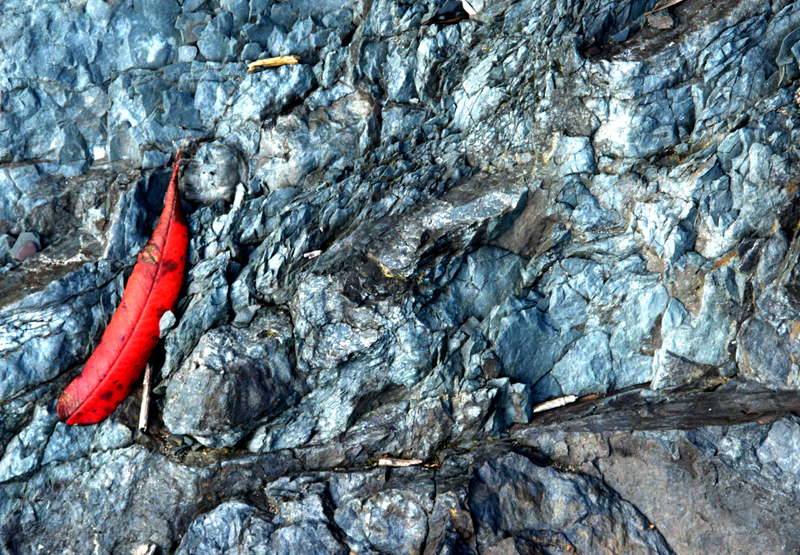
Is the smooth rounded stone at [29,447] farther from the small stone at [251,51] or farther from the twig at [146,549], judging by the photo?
the small stone at [251,51]

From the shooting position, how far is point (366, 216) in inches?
292

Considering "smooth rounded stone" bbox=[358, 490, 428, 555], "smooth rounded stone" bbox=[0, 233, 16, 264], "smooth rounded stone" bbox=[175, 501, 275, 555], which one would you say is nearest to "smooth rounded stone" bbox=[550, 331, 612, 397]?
"smooth rounded stone" bbox=[358, 490, 428, 555]

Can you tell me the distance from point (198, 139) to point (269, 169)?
132 cm

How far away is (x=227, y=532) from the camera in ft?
20.6

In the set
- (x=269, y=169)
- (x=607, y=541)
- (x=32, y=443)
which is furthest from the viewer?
(x=269, y=169)

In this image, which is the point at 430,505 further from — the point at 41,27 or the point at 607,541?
the point at 41,27

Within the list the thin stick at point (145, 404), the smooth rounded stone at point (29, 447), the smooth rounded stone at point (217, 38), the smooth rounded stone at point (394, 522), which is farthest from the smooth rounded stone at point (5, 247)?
the smooth rounded stone at point (394, 522)

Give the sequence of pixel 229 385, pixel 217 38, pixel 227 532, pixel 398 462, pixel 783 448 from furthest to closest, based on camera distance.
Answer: pixel 217 38
pixel 229 385
pixel 398 462
pixel 227 532
pixel 783 448

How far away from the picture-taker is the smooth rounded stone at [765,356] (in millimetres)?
5855

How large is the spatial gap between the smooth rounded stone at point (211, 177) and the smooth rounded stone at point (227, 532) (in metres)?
4.38

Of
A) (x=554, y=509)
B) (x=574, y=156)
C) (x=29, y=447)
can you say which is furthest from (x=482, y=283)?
(x=29, y=447)

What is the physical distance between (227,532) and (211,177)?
4.93m

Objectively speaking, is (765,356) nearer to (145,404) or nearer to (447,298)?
(447,298)

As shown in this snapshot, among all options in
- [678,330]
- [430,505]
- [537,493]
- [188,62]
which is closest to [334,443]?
[430,505]
